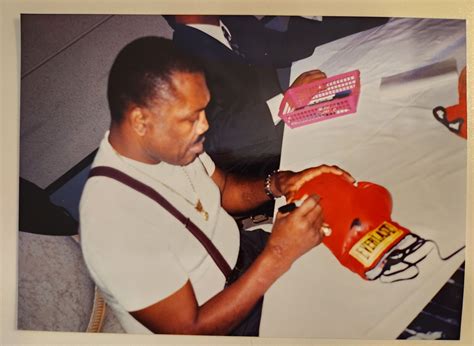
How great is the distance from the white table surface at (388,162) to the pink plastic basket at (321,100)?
0.02 meters

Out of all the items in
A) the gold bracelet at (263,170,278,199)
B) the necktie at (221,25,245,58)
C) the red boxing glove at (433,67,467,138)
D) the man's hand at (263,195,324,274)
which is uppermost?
the necktie at (221,25,245,58)

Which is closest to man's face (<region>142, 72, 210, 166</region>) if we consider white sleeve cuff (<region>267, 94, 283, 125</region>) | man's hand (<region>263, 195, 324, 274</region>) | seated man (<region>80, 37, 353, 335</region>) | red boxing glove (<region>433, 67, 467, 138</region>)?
seated man (<region>80, 37, 353, 335</region>)

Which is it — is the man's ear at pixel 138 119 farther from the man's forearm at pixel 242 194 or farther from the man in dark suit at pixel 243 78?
the man's forearm at pixel 242 194

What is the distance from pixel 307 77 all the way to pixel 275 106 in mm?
154

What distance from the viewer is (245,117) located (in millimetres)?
1683

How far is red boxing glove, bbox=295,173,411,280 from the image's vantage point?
1640 millimetres

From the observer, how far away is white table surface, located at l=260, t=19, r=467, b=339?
5.47 feet

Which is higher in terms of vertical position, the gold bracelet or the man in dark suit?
the man in dark suit

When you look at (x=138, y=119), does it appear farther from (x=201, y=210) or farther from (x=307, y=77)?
(x=307, y=77)

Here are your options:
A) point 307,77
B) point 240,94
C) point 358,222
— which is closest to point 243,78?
point 240,94

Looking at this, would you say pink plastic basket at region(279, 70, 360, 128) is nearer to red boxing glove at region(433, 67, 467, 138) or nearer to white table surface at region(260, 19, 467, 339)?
white table surface at region(260, 19, 467, 339)

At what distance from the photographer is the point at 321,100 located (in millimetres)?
1692

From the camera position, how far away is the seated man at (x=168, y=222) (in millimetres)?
1626

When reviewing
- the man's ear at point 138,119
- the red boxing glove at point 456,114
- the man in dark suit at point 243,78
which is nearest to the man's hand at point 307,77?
the man in dark suit at point 243,78
